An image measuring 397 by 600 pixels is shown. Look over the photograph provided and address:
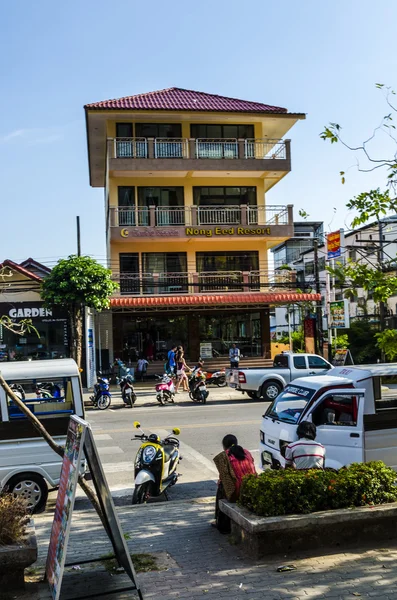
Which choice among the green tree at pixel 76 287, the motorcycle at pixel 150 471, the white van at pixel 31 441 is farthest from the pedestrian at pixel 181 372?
the white van at pixel 31 441

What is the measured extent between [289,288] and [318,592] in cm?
2867

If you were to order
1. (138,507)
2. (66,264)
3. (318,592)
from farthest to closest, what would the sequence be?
(66,264) → (138,507) → (318,592)

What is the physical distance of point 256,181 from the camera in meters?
35.8

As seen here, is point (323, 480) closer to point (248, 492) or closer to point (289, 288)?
point (248, 492)

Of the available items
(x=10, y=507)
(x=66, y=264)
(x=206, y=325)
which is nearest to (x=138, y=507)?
(x=10, y=507)

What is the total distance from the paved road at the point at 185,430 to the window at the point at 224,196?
41.9ft

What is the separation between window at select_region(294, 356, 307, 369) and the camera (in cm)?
2277

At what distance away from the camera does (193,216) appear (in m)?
34.0

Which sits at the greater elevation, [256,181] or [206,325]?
[256,181]

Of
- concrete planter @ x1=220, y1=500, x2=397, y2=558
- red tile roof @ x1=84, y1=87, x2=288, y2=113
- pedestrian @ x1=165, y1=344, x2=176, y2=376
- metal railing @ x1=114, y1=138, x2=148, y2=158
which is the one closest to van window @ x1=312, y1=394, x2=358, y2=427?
concrete planter @ x1=220, y1=500, x2=397, y2=558

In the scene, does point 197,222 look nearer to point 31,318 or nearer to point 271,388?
point 31,318

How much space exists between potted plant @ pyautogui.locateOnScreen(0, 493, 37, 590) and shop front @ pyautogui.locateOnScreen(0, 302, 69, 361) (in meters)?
24.5

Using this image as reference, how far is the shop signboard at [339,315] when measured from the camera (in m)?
30.3

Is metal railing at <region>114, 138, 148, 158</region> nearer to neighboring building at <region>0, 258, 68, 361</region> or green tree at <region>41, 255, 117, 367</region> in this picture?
neighboring building at <region>0, 258, 68, 361</region>
